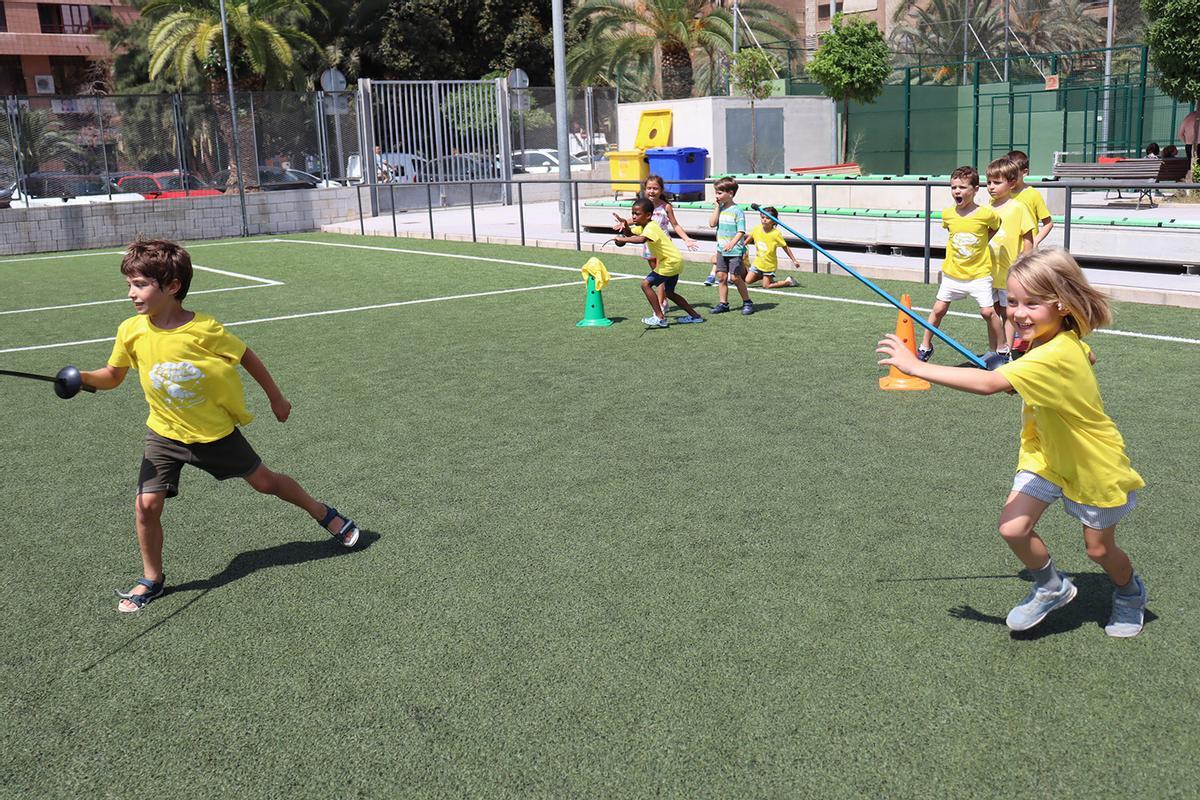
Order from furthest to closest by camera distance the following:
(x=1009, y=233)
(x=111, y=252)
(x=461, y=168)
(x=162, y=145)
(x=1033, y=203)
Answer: (x=461, y=168), (x=162, y=145), (x=111, y=252), (x=1033, y=203), (x=1009, y=233)

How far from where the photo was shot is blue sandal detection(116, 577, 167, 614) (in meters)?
4.51

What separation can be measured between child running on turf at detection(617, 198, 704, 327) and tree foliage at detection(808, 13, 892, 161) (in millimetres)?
20994

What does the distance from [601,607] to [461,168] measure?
26117 mm

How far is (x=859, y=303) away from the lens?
39.0 feet

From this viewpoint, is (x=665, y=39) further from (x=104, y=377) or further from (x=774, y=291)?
(x=104, y=377)

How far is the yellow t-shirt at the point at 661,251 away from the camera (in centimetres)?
1039

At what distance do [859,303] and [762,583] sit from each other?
7.82 metres

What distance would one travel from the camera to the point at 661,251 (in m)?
10.4

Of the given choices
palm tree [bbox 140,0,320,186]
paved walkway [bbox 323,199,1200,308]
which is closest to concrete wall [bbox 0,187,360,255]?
paved walkway [bbox 323,199,1200,308]

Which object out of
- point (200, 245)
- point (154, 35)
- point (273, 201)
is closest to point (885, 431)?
point (200, 245)

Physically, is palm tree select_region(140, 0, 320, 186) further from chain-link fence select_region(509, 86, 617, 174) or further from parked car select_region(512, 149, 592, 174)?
parked car select_region(512, 149, 592, 174)

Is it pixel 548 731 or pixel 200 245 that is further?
pixel 200 245

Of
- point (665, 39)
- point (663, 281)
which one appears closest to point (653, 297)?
point (663, 281)

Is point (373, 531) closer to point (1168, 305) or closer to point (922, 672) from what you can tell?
point (922, 672)
